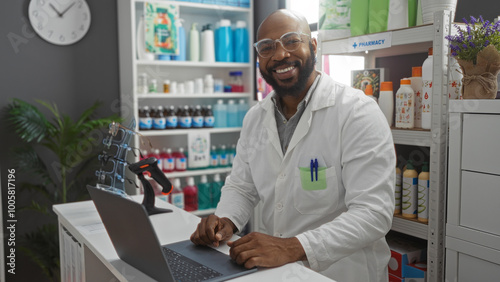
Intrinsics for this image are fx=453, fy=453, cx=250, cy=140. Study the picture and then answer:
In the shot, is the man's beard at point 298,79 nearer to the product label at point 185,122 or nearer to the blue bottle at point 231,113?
the product label at point 185,122

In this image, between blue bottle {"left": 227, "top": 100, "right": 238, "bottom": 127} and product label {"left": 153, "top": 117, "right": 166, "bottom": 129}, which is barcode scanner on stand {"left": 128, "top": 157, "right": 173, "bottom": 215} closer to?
product label {"left": 153, "top": 117, "right": 166, "bottom": 129}

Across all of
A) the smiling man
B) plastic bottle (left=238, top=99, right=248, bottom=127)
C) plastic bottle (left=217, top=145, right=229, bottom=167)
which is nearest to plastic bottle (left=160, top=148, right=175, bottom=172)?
plastic bottle (left=217, top=145, right=229, bottom=167)

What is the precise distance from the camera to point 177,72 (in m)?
3.68

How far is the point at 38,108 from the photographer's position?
10.6ft

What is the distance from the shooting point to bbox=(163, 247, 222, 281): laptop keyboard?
118 centimetres

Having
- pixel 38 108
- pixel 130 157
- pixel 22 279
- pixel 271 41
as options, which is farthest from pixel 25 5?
pixel 271 41

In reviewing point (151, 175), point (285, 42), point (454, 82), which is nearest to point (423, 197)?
point (454, 82)

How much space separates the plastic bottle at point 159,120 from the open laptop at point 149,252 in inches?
79.5

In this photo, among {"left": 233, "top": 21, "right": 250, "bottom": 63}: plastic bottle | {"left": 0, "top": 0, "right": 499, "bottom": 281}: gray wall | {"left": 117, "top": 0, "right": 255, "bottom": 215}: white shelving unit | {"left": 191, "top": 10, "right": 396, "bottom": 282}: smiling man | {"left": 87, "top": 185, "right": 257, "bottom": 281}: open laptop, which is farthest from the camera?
{"left": 233, "top": 21, "right": 250, "bottom": 63}: plastic bottle

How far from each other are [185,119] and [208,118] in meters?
0.20

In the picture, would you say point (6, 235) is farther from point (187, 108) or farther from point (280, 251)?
point (280, 251)

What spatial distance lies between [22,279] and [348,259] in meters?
2.67

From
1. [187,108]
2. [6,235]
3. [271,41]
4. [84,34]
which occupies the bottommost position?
[6,235]

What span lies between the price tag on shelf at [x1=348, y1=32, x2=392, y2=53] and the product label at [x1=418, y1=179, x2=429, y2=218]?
2.15 feet
